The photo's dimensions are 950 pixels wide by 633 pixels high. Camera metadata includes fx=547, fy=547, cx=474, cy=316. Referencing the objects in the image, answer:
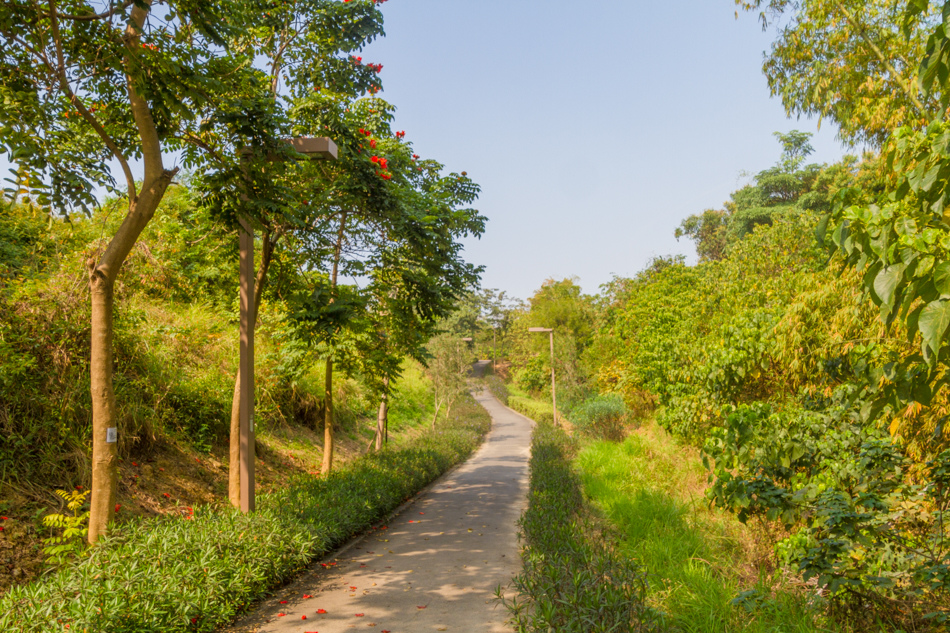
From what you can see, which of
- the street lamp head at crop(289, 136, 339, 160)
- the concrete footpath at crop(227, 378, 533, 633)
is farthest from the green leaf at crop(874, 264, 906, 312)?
the street lamp head at crop(289, 136, 339, 160)

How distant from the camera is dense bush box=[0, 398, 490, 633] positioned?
406cm

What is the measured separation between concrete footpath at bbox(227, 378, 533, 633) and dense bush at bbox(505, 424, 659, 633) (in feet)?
1.91

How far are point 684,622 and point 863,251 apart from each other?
324 cm

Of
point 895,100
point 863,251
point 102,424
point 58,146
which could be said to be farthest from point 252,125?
point 895,100

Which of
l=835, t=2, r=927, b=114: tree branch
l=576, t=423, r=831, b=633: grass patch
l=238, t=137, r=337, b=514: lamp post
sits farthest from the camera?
l=835, t=2, r=927, b=114: tree branch

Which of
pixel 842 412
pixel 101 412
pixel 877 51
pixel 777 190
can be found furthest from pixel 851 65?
pixel 777 190

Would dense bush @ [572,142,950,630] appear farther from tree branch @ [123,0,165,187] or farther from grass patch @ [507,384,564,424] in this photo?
grass patch @ [507,384,564,424]

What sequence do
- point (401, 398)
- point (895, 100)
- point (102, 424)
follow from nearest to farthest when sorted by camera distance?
point (102, 424) < point (895, 100) < point (401, 398)

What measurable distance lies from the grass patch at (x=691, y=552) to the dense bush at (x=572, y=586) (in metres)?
0.41

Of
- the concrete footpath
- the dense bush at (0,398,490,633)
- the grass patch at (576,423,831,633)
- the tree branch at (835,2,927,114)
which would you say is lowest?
the concrete footpath

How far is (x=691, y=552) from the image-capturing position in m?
6.26

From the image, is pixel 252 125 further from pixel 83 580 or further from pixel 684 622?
pixel 684 622

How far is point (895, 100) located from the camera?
25.5 feet

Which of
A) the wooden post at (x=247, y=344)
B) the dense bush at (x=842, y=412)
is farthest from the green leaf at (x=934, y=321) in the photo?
the wooden post at (x=247, y=344)
